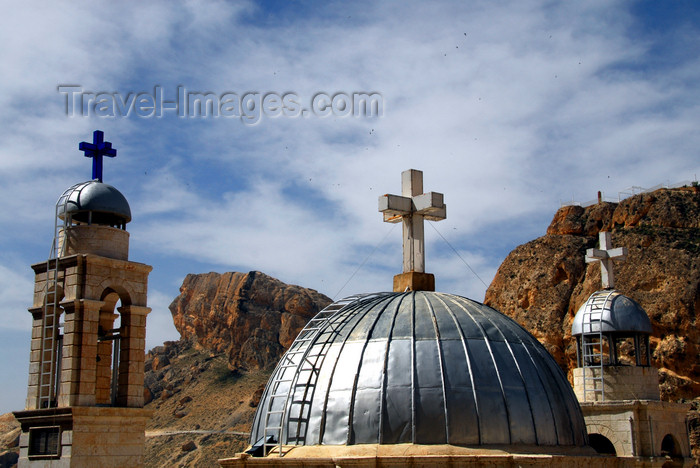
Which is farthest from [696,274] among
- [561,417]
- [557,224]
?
[561,417]

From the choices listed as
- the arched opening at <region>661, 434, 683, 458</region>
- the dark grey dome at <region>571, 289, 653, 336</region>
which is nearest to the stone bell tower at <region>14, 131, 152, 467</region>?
the dark grey dome at <region>571, 289, 653, 336</region>

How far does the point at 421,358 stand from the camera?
16.8m

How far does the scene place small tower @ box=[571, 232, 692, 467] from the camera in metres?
26.3

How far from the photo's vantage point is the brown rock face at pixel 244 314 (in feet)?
320

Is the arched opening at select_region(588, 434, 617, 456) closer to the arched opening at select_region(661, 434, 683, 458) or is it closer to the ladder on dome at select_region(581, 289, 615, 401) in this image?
the ladder on dome at select_region(581, 289, 615, 401)

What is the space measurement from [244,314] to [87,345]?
85334 mm

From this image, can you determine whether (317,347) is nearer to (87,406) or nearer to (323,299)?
(87,406)

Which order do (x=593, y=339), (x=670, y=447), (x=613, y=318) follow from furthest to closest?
(x=593, y=339) → (x=670, y=447) → (x=613, y=318)

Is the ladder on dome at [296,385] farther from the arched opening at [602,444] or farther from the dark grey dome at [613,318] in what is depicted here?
the dark grey dome at [613,318]

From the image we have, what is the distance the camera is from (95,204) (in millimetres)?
19438

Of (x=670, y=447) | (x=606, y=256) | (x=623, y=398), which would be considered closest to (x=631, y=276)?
(x=606, y=256)

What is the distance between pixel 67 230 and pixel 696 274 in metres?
49.6

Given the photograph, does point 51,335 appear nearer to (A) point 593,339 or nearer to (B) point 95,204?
(B) point 95,204

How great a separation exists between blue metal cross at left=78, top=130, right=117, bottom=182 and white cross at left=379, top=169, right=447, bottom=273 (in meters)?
6.86
